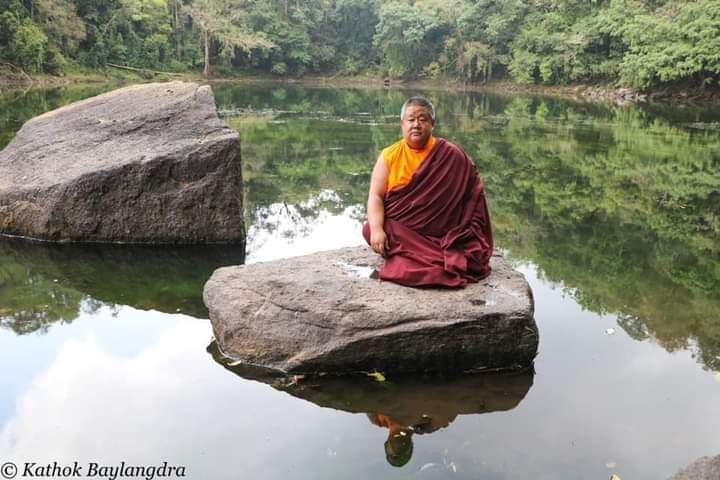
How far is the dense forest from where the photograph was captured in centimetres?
3428

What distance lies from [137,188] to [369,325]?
3.90 m

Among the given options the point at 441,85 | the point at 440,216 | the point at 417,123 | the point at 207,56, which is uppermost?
the point at 417,123

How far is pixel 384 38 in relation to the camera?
5731cm

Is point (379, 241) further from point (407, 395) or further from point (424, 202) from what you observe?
point (407, 395)

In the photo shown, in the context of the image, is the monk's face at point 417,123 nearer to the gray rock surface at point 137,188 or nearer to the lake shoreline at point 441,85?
the gray rock surface at point 137,188

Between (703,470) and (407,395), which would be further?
(407,395)

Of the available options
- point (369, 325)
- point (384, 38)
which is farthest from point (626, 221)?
point (384, 38)

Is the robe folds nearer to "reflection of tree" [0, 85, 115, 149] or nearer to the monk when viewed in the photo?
the monk

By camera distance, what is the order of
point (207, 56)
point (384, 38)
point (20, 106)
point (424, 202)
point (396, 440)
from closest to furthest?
point (396, 440), point (424, 202), point (20, 106), point (207, 56), point (384, 38)

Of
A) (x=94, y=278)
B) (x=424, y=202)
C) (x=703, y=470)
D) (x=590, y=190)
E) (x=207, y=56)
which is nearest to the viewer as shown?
(x=703, y=470)

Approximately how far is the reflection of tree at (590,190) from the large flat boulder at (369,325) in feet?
5.11

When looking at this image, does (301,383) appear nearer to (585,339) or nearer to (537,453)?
(537,453)

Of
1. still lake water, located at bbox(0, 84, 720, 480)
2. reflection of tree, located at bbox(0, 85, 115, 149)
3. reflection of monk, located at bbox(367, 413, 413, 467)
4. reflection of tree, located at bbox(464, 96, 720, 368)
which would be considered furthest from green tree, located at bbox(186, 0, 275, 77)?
reflection of monk, located at bbox(367, 413, 413, 467)

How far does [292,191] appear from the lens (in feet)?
37.1
